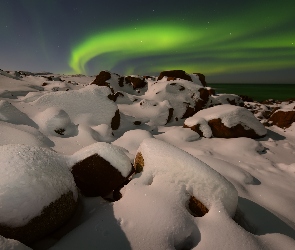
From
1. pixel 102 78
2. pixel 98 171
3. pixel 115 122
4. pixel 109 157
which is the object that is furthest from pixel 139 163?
pixel 102 78

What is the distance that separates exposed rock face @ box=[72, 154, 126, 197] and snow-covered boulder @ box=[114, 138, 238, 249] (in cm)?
22

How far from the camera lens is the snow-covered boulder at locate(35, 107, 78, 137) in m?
4.62

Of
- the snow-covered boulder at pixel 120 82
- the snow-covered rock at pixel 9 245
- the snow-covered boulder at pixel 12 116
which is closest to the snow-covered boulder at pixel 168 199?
the snow-covered rock at pixel 9 245

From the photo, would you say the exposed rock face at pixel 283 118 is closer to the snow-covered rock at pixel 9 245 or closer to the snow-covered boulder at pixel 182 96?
the snow-covered boulder at pixel 182 96

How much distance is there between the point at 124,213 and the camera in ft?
6.26

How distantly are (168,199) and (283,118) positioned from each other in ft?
25.2

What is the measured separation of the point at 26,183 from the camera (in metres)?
1.67

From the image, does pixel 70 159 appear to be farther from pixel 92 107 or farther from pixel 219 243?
pixel 92 107

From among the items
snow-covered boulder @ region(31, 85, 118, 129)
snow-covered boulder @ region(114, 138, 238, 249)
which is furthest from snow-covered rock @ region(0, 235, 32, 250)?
snow-covered boulder @ region(31, 85, 118, 129)

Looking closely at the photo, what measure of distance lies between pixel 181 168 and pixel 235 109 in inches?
181

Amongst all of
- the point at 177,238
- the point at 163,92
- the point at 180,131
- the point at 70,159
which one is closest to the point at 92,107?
the point at 180,131

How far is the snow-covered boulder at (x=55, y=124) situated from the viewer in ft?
15.1

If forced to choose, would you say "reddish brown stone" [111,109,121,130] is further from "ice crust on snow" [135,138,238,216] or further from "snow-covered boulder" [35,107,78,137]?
"ice crust on snow" [135,138,238,216]

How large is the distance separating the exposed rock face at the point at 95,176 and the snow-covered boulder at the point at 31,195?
0.36 meters
